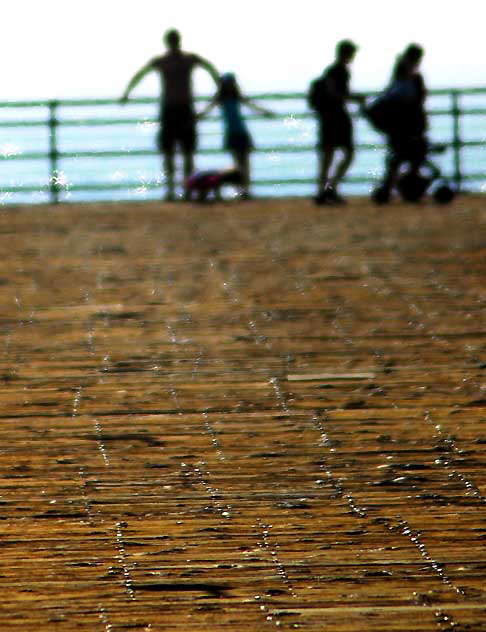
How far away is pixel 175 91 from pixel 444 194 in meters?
2.91

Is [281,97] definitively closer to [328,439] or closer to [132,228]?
[132,228]

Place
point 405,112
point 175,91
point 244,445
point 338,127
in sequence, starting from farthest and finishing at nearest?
point 175,91 < point 338,127 < point 405,112 < point 244,445

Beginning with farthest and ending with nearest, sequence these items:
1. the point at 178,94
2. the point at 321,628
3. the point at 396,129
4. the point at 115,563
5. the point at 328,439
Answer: the point at 178,94
the point at 396,129
the point at 328,439
the point at 115,563
the point at 321,628

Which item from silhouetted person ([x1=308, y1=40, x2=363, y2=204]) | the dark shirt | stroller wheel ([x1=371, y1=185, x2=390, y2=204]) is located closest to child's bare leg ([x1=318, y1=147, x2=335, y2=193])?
silhouetted person ([x1=308, y1=40, x2=363, y2=204])

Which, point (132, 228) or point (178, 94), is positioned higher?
point (178, 94)

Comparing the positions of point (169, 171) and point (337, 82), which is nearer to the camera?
point (337, 82)

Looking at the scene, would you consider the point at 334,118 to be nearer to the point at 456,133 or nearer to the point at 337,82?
the point at 337,82

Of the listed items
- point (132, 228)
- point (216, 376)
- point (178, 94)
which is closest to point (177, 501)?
point (216, 376)

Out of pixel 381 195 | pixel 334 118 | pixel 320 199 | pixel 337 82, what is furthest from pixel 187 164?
pixel 381 195

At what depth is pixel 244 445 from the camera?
203 inches

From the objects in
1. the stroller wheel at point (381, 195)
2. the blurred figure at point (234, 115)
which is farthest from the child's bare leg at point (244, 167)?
the stroller wheel at point (381, 195)

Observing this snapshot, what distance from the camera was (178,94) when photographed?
53.9ft

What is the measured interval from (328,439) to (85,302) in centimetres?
374

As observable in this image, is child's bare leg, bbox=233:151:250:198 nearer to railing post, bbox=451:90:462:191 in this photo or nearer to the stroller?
the stroller
